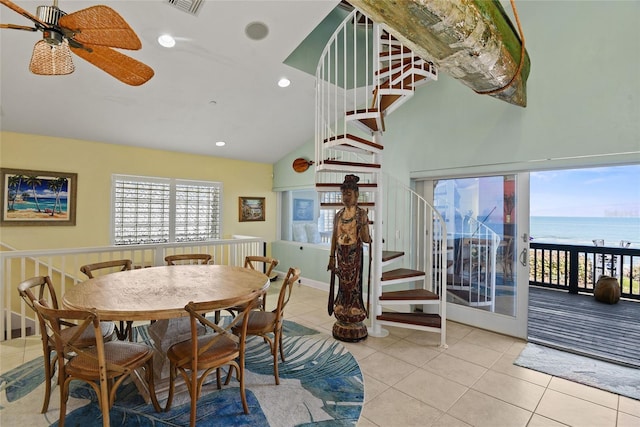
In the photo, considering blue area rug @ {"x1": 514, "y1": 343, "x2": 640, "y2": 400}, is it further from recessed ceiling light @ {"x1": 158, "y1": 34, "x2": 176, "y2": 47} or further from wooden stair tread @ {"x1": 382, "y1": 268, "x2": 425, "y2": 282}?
recessed ceiling light @ {"x1": 158, "y1": 34, "x2": 176, "y2": 47}

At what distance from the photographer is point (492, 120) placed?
3.29 metres

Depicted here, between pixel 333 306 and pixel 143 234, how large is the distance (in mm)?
3516

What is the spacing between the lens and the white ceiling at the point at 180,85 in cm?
280

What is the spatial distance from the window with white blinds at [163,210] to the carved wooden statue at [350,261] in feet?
10.7

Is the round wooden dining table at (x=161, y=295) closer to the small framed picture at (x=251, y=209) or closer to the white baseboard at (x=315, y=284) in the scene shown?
the white baseboard at (x=315, y=284)

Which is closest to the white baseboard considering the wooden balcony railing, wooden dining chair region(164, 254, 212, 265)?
wooden dining chair region(164, 254, 212, 265)

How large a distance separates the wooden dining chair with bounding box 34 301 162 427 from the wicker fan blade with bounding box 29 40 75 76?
4.86 ft

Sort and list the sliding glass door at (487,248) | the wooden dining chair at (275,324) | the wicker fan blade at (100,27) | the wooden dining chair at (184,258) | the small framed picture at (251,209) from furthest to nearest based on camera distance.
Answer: the small framed picture at (251,209)
the wooden dining chair at (184,258)
the sliding glass door at (487,248)
the wooden dining chair at (275,324)
the wicker fan blade at (100,27)

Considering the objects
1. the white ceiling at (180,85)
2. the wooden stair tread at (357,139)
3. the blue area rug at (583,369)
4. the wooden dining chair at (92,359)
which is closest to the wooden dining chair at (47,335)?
the wooden dining chair at (92,359)

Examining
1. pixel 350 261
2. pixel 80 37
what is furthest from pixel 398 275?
pixel 80 37

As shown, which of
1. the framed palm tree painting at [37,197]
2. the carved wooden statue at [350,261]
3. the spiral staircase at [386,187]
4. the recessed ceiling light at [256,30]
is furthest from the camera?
the framed palm tree painting at [37,197]

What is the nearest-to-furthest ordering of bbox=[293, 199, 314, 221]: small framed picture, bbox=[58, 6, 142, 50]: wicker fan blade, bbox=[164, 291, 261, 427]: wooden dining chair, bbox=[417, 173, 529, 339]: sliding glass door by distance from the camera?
bbox=[58, 6, 142, 50]: wicker fan blade
bbox=[164, 291, 261, 427]: wooden dining chair
bbox=[417, 173, 529, 339]: sliding glass door
bbox=[293, 199, 314, 221]: small framed picture

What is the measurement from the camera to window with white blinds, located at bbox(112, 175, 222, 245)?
4.64 m

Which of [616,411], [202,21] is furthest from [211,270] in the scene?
[616,411]
